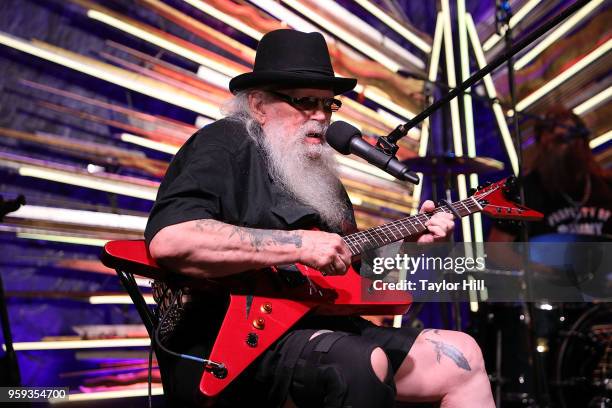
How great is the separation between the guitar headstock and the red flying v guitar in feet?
1.18

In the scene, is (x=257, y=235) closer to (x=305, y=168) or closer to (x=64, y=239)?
(x=305, y=168)

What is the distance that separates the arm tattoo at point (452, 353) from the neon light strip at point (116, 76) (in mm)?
2276

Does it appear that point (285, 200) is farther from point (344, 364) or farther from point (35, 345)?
point (35, 345)

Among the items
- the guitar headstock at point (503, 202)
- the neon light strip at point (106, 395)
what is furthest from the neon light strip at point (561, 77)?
the neon light strip at point (106, 395)

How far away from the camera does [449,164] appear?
13.4 ft

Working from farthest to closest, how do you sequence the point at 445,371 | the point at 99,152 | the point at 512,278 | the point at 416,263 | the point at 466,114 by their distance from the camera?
the point at 466,114 → the point at 512,278 → the point at 99,152 → the point at 416,263 → the point at 445,371

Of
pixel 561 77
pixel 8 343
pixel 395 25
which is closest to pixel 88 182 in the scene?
pixel 8 343

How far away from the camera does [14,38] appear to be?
3.41 m

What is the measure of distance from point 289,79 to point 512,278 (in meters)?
2.44

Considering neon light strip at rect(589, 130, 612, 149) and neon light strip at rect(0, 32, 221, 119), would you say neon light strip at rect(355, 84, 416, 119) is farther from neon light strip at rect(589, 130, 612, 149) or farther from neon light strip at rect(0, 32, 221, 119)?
neon light strip at rect(589, 130, 612, 149)

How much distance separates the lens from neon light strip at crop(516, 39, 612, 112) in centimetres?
530

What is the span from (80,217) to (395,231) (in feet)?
6.18

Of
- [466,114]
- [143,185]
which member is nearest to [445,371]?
[143,185]

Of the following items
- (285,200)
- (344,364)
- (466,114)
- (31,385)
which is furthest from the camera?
(466,114)
